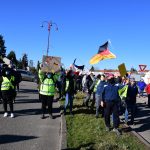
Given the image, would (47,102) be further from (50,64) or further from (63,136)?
(63,136)

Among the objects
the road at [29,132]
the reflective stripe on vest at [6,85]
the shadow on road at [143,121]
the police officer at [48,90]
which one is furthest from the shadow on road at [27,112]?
the shadow on road at [143,121]

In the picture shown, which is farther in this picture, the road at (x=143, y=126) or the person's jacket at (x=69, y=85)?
the person's jacket at (x=69, y=85)

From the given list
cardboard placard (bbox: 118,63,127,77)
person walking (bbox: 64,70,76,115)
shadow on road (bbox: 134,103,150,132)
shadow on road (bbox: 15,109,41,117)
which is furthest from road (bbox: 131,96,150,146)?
shadow on road (bbox: 15,109,41,117)

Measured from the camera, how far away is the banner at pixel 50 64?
18241 millimetres

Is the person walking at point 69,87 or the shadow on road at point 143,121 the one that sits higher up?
the person walking at point 69,87

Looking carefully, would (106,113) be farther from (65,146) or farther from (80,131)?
(65,146)

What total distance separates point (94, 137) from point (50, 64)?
7.44 meters

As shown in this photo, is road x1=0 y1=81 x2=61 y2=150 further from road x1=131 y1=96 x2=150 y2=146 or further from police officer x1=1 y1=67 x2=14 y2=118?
road x1=131 y1=96 x2=150 y2=146

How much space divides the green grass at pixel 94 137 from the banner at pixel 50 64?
11.2 feet

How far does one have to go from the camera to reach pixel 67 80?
16109 millimetres

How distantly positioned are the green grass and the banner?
11.2 feet

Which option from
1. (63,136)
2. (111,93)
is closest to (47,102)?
(111,93)

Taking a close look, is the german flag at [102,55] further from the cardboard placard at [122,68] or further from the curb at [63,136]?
the curb at [63,136]

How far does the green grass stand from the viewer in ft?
33.7
